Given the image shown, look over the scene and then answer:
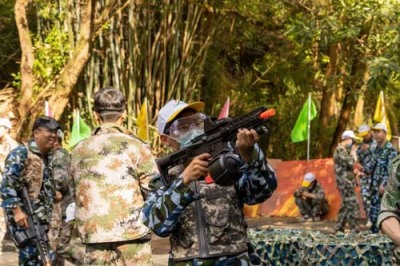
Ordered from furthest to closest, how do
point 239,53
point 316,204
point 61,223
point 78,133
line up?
1. point 239,53
2. point 316,204
3. point 78,133
4. point 61,223

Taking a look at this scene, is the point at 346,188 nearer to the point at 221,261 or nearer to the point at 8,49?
the point at 8,49

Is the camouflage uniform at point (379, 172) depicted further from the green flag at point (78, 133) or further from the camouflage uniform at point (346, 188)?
the green flag at point (78, 133)

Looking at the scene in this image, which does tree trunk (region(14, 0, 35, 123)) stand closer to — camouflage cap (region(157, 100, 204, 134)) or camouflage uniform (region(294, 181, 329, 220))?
camouflage uniform (region(294, 181, 329, 220))

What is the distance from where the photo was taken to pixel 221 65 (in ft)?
85.8

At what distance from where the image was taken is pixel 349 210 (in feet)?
53.4

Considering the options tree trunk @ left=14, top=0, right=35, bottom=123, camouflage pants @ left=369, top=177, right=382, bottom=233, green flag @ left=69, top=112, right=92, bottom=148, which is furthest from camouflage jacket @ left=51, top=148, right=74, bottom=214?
tree trunk @ left=14, top=0, right=35, bottom=123

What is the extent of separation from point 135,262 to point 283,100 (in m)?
21.4

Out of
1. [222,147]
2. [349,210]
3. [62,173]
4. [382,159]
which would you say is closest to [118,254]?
[222,147]

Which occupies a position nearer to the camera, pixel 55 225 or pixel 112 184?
pixel 112 184

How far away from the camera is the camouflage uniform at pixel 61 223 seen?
10234 millimetres

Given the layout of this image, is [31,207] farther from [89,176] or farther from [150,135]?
[150,135]

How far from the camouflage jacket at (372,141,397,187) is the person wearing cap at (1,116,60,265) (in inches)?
233

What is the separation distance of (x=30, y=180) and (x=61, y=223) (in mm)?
1370

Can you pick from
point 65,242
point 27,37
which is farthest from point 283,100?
point 65,242
